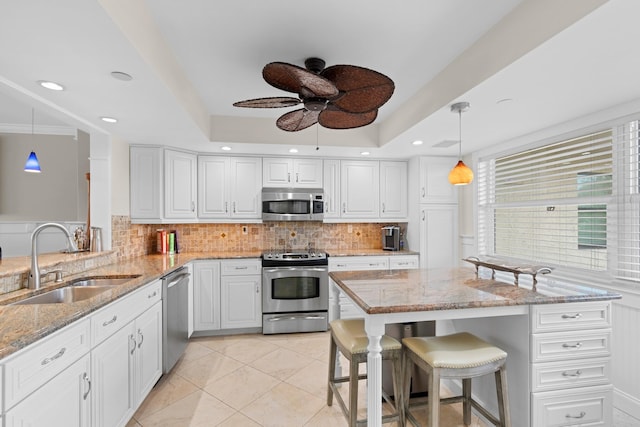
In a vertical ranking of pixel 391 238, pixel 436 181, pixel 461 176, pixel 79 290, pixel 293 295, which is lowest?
pixel 293 295

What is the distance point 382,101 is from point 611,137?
202cm

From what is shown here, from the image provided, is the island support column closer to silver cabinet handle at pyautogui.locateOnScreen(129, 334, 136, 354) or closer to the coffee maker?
silver cabinet handle at pyautogui.locateOnScreen(129, 334, 136, 354)

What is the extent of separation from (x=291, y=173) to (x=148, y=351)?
257cm

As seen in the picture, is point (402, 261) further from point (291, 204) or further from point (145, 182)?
point (145, 182)

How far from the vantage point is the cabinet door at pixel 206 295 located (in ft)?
12.0

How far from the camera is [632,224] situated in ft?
7.68

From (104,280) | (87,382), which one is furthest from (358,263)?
(87,382)

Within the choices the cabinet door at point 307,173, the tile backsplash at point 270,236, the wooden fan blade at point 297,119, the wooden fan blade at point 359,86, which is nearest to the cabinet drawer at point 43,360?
the wooden fan blade at point 297,119

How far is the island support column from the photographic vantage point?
1.62m

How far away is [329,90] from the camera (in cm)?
170

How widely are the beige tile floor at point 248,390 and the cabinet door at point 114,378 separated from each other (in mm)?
307

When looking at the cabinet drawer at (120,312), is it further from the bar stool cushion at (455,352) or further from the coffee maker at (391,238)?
the coffee maker at (391,238)

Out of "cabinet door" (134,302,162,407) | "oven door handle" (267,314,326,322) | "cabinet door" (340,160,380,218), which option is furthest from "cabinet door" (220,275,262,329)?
"cabinet door" (340,160,380,218)

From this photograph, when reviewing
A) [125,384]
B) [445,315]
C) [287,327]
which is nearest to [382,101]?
[445,315]
